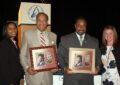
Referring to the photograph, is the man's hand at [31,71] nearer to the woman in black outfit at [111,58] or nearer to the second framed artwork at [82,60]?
the second framed artwork at [82,60]

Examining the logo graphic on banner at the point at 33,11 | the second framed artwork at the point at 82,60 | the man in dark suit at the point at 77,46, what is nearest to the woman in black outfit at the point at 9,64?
the man in dark suit at the point at 77,46

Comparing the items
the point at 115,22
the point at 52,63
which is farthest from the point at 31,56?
the point at 115,22

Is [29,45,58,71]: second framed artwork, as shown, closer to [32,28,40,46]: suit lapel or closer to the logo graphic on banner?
[32,28,40,46]: suit lapel

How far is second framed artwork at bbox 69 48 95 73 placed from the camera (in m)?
2.59

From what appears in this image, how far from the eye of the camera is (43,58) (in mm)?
2561

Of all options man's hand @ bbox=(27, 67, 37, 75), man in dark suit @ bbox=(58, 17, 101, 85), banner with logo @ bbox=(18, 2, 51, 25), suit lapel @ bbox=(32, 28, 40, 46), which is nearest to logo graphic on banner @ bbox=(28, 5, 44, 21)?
banner with logo @ bbox=(18, 2, 51, 25)

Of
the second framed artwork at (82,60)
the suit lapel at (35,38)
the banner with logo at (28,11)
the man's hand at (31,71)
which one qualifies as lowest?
the man's hand at (31,71)

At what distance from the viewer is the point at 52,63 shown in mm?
2594

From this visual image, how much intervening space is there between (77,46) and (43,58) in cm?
59

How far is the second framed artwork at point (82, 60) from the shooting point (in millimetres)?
2586

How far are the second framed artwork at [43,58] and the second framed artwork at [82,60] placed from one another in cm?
27

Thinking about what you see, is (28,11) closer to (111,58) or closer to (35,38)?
(35,38)

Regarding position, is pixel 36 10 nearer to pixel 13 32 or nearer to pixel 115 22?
pixel 13 32

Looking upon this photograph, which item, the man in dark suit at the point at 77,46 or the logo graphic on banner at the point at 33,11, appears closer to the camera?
the man in dark suit at the point at 77,46
